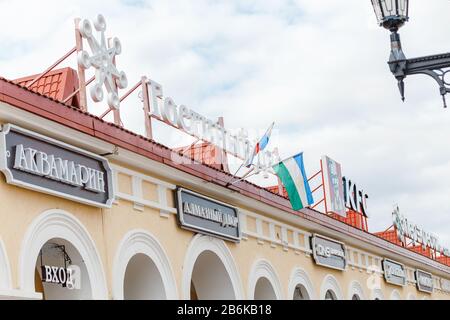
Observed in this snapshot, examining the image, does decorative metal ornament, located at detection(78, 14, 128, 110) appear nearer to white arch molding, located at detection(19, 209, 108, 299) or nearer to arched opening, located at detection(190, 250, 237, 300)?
white arch molding, located at detection(19, 209, 108, 299)

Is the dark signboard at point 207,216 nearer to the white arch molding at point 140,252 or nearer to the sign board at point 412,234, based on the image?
the white arch molding at point 140,252

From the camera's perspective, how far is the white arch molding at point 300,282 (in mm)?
18203

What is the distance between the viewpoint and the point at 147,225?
1320cm

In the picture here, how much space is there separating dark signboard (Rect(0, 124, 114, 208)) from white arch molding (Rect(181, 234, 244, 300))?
8.13 ft

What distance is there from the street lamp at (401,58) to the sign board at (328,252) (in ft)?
39.7

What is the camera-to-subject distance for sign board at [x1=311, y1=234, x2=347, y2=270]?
65.4ft

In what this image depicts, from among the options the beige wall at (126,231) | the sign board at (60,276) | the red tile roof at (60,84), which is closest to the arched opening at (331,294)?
the beige wall at (126,231)

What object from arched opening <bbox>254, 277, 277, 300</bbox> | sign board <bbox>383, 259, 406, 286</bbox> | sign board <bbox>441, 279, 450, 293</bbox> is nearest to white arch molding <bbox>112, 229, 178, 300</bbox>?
arched opening <bbox>254, 277, 277, 300</bbox>

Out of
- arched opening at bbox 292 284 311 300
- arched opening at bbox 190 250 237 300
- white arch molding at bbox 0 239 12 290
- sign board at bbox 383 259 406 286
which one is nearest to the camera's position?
white arch molding at bbox 0 239 12 290

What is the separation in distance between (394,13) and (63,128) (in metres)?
4.89

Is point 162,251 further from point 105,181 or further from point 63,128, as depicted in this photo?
point 63,128

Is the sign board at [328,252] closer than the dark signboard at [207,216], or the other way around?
the dark signboard at [207,216]

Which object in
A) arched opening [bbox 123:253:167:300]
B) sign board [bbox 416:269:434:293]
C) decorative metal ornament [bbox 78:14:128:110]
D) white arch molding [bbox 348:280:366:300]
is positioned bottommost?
arched opening [bbox 123:253:167:300]
